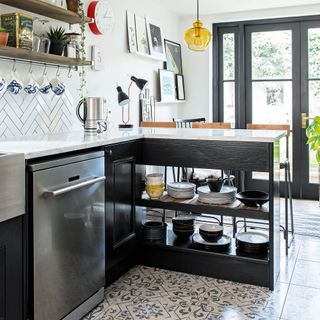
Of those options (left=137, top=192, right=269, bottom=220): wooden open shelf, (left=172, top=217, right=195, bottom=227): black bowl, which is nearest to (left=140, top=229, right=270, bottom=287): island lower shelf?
(left=172, top=217, right=195, bottom=227): black bowl

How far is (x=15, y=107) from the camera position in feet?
8.47

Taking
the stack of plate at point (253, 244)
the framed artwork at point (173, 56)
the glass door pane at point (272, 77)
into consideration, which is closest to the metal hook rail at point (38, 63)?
the stack of plate at point (253, 244)

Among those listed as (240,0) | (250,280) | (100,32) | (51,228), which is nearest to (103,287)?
(51,228)

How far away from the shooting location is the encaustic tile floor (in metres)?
2.19

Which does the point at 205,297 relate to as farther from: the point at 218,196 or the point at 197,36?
the point at 197,36

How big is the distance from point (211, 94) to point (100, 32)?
7.65ft

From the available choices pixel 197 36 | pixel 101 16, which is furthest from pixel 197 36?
pixel 101 16

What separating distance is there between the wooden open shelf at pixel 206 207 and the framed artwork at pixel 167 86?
2.15 metres

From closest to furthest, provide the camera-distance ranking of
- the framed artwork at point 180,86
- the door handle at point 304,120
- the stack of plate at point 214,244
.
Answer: the stack of plate at point 214,244, the door handle at point 304,120, the framed artwork at point 180,86

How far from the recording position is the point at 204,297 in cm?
240

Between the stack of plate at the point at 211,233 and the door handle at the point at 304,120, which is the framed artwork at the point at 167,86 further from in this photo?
the stack of plate at the point at 211,233

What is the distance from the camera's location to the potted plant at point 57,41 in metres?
2.76

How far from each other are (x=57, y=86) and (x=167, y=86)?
7.22 ft

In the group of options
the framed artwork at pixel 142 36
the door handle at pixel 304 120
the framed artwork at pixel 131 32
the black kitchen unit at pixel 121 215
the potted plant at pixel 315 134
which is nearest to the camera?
the black kitchen unit at pixel 121 215
